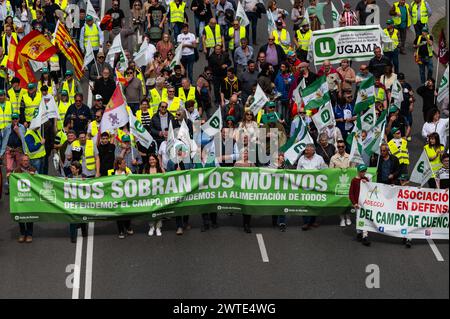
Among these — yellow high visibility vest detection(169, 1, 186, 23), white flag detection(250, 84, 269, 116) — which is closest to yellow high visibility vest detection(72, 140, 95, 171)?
white flag detection(250, 84, 269, 116)

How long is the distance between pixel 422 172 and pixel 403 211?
1.54 meters

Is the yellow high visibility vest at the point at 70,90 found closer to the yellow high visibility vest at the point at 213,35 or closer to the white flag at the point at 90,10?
the white flag at the point at 90,10

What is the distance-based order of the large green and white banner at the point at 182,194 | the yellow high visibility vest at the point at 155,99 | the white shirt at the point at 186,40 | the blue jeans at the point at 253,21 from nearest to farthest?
1. the large green and white banner at the point at 182,194
2. the yellow high visibility vest at the point at 155,99
3. the white shirt at the point at 186,40
4. the blue jeans at the point at 253,21

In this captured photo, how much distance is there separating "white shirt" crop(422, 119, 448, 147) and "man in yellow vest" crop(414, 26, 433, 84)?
4624 mm

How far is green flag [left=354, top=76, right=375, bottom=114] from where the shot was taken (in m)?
30.8

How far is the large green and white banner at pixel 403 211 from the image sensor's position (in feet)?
90.2

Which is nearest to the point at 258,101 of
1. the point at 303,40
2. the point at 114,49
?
the point at 114,49

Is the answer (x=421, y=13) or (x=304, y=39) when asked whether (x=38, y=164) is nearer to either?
(x=304, y=39)

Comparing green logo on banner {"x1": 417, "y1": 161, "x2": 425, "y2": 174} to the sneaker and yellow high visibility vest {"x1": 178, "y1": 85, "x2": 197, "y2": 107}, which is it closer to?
the sneaker

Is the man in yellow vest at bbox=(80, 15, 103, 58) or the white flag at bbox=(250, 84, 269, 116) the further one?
the man in yellow vest at bbox=(80, 15, 103, 58)

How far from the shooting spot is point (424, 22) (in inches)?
1502

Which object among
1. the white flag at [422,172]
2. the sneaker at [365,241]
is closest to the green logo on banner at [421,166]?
the white flag at [422,172]

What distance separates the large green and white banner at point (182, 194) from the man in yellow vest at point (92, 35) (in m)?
8.80

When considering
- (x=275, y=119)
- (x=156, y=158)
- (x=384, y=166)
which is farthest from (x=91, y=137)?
(x=384, y=166)
